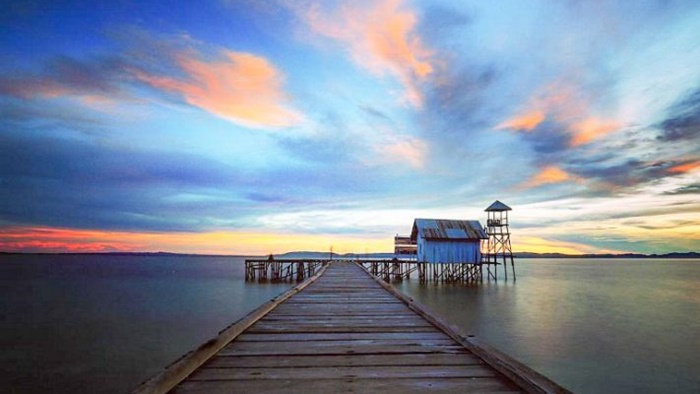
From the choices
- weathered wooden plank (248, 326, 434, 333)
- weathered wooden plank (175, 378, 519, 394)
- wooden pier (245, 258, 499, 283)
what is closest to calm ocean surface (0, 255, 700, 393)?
weathered wooden plank (248, 326, 434, 333)

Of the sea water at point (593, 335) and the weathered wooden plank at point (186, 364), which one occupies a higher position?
the weathered wooden plank at point (186, 364)

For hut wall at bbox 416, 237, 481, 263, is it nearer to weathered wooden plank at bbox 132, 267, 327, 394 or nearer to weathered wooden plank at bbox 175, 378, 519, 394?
weathered wooden plank at bbox 132, 267, 327, 394

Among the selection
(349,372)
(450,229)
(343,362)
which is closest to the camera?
(349,372)

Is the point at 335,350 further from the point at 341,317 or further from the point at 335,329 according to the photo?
the point at 341,317

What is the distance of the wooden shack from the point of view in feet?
115

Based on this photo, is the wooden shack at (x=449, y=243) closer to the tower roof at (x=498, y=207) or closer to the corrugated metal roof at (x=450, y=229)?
the corrugated metal roof at (x=450, y=229)

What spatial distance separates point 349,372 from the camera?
11.3 feet

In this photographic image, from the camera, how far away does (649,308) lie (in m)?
25.9

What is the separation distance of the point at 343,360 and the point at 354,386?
0.71 metres

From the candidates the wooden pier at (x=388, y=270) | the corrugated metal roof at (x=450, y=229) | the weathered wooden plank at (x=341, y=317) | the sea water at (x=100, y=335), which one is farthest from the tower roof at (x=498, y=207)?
the weathered wooden plank at (x=341, y=317)

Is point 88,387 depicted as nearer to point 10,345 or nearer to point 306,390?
point 10,345

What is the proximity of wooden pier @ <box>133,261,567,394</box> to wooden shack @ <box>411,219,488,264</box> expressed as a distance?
2984 centimetres

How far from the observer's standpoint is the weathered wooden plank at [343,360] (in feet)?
12.0

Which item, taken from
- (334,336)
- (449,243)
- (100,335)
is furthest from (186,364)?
(449,243)
